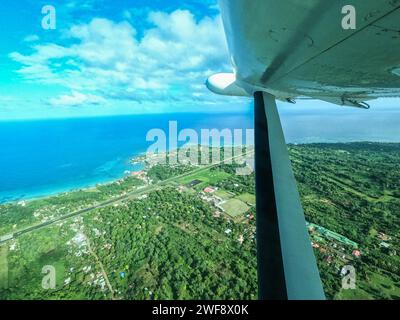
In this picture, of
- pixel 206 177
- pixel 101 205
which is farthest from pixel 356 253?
pixel 101 205

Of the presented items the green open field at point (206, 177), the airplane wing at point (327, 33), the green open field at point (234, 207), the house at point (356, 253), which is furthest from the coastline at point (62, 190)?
the airplane wing at point (327, 33)

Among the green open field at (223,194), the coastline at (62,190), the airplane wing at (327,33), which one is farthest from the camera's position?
the coastline at (62,190)

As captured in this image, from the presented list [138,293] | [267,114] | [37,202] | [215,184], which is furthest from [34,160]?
[267,114]

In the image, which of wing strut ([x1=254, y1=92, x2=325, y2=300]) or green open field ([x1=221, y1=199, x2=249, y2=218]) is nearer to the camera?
wing strut ([x1=254, y1=92, x2=325, y2=300])

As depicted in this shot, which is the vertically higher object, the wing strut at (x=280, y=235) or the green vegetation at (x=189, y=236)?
the wing strut at (x=280, y=235)

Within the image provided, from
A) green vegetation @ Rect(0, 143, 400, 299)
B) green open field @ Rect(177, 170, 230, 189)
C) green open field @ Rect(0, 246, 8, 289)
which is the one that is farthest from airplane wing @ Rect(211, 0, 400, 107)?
green open field @ Rect(177, 170, 230, 189)

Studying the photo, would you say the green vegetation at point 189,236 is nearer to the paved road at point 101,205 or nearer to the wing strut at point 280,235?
the paved road at point 101,205

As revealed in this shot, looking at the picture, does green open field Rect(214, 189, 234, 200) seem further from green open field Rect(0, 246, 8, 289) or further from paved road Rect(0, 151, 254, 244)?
green open field Rect(0, 246, 8, 289)

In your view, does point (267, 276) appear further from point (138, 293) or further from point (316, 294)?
point (138, 293)
